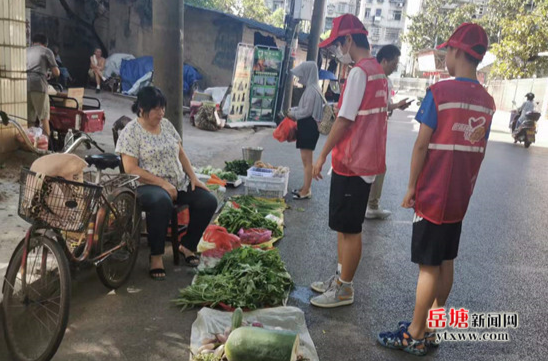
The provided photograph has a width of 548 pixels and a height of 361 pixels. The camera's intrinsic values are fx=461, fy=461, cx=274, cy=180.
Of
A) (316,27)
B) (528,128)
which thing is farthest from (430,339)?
(528,128)

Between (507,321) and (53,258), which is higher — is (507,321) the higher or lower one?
the lower one

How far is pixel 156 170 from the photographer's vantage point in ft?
13.6

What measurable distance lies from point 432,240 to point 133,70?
1642cm

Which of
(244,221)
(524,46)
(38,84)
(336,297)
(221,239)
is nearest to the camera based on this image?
(336,297)

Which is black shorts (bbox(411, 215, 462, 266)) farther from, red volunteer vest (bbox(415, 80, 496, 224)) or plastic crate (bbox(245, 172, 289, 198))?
plastic crate (bbox(245, 172, 289, 198))

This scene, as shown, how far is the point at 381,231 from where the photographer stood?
19.6 ft

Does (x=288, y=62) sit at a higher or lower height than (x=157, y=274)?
higher

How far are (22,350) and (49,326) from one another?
0.22m

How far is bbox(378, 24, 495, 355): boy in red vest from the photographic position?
2775 millimetres

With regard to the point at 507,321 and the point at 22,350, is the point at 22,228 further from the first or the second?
the point at 507,321

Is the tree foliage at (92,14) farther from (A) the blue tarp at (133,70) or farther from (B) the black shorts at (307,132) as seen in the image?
(B) the black shorts at (307,132)

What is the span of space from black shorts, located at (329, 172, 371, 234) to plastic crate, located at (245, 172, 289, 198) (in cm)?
313

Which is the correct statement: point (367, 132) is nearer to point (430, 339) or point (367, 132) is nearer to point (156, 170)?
point (430, 339)

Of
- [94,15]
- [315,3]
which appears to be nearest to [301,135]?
[315,3]
